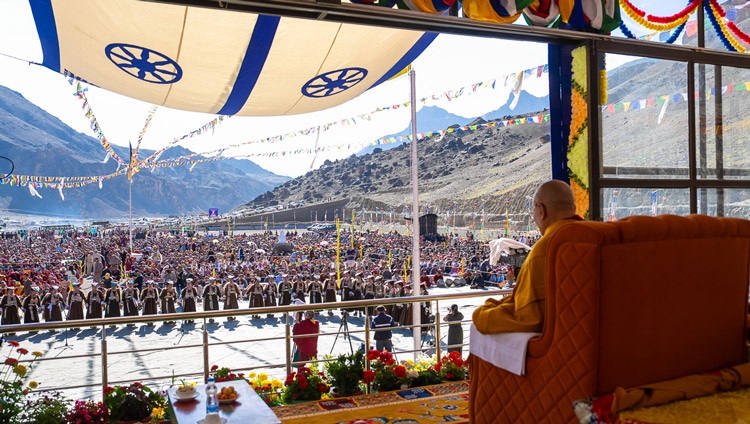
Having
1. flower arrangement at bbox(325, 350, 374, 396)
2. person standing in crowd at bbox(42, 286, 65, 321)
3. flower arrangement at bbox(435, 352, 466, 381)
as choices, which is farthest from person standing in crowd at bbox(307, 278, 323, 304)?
flower arrangement at bbox(325, 350, 374, 396)

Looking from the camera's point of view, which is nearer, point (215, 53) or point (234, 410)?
point (234, 410)

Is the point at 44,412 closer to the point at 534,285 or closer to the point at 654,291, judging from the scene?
the point at 534,285

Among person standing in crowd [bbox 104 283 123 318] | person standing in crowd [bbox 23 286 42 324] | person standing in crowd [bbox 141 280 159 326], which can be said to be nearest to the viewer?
person standing in crowd [bbox 23 286 42 324]

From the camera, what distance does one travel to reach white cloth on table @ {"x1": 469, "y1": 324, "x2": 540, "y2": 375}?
81.7 inches

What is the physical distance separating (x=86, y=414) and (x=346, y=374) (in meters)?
1.46

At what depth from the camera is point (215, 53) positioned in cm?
440

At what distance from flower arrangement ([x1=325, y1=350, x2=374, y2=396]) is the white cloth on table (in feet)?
4.54

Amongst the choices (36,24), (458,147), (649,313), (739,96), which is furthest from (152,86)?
(458,147)

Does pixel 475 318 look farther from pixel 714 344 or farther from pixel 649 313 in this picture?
pixel 714 344

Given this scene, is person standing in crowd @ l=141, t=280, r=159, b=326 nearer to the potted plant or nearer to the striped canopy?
the striped canopy

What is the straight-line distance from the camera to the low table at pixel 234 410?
2.27 meters

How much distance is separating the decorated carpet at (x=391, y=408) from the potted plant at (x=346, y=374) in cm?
9

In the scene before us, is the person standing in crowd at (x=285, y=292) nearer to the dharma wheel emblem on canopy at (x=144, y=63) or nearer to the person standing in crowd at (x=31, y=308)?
the person standing in crowd at (x=31, y=308)

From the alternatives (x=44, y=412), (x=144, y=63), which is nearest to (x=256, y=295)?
(x=144, y=63)
